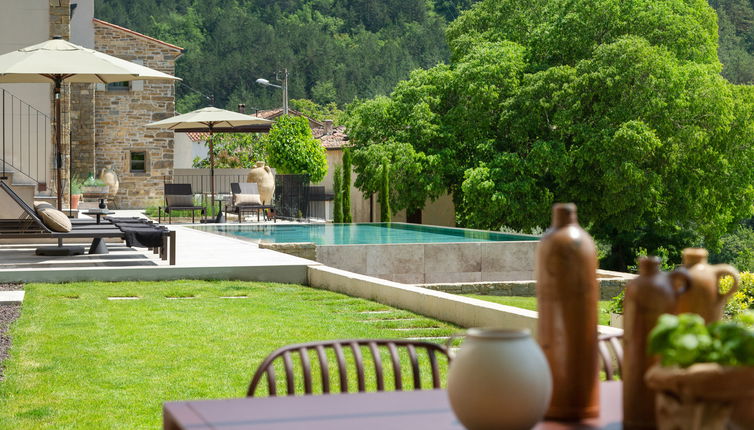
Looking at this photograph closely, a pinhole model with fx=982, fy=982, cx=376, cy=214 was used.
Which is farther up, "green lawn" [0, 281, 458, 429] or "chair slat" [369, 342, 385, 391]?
"chair slat" [369, 342, 385, 391]

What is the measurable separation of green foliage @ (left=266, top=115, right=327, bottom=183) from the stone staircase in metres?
14.6

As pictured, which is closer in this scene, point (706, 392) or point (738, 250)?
point (706, 392)

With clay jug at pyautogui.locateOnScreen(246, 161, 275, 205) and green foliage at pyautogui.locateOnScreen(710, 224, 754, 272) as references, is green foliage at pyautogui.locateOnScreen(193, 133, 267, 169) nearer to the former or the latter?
clay jug at pyautogui.locateOnScreen(246, 161, 275, 205)

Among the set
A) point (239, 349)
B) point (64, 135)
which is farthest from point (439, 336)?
point (64, 135)

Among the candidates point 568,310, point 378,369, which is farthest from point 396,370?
point 568,310

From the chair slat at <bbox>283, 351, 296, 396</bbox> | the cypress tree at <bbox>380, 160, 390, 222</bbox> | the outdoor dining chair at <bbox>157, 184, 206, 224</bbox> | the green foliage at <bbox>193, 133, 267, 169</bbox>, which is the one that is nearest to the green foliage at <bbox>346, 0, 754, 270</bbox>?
the cypress tree at <bbox>380, 160, 390, 222</bbox>

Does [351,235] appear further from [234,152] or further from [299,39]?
[299,39]

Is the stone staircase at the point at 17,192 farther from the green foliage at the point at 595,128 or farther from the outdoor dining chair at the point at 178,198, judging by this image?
the green foliage at the point at 595,128

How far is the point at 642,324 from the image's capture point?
Answer: 1773 millimetres

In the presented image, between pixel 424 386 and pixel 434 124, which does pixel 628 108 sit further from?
pixel 424 386

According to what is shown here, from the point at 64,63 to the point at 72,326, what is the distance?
18.0 ft

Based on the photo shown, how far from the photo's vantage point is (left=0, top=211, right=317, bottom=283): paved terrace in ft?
32.4

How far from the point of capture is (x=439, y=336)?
23.4 feet

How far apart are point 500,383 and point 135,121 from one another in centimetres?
3425
